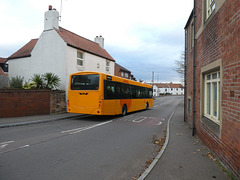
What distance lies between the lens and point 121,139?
627 cm

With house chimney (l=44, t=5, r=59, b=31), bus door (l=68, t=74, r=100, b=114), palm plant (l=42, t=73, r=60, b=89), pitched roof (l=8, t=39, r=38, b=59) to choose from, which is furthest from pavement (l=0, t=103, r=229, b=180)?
pitched roof (l=8, t=39, r=38, b=59)

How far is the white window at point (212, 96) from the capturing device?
4.64 m

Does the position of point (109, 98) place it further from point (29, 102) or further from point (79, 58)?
point (79, 58)

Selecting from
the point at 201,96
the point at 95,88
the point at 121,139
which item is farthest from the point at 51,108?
the point at 201,96

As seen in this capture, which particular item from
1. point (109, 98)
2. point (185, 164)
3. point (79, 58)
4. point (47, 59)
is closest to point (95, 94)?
point (109, 98)

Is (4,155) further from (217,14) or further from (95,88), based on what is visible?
(217,14)

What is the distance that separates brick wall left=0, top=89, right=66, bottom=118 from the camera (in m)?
10.2

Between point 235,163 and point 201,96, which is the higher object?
point 201,96

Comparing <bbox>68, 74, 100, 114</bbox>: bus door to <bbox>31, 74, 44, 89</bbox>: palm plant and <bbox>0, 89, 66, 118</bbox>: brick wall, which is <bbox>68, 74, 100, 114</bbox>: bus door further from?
<bbox>31, 74, 44, 89</bbox>: palm plant

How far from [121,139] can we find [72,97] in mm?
5728

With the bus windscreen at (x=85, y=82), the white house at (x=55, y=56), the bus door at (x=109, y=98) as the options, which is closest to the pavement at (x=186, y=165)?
the bus door at (x=109, y=98)

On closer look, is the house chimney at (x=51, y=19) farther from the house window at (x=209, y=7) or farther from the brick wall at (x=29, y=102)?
the house window at (x=209, y=7)

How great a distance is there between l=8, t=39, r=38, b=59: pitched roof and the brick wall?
731 centimetres

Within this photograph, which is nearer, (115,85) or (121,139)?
(121,139)
